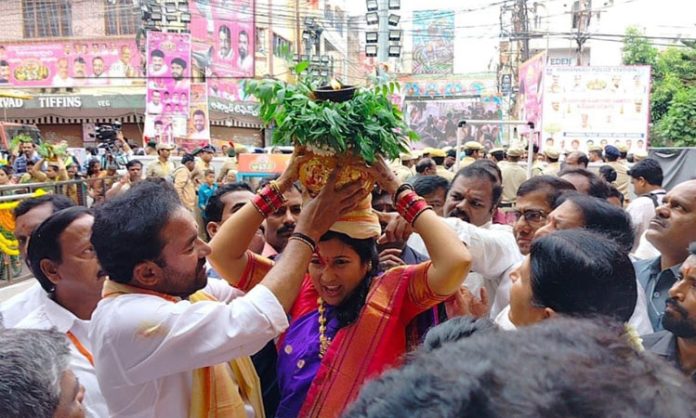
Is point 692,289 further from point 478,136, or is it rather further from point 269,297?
point 478,136

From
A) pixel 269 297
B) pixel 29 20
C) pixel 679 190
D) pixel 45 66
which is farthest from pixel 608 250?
pixel 29 20

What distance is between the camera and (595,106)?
1803 centimetres

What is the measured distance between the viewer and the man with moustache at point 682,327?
191 centimetres

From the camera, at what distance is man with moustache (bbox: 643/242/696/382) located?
191 cm

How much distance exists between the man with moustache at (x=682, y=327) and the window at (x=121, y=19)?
27.8 metres

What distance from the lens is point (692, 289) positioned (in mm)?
1964

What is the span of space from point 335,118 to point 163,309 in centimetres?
82

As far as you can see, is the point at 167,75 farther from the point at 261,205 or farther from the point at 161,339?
the point at 161,339

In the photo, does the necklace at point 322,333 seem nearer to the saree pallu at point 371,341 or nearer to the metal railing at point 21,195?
the saree pallu at point 371,341

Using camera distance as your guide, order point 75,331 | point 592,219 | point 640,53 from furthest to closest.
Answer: point 640,53 → point 592,219 → point 75,331

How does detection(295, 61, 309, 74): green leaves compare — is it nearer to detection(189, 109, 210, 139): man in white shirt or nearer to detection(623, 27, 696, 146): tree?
detection(623, 27, 696, 146): tree

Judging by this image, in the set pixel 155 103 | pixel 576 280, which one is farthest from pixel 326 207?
pixel 155 103

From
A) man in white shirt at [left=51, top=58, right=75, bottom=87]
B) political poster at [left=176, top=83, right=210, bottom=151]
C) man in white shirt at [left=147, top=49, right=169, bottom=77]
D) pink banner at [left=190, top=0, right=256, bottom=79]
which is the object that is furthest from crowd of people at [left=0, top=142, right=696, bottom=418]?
man in white shirt at [left=51, top=58, right=75, bottom=87]

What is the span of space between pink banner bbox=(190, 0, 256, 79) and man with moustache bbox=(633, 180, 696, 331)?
2402 cm
